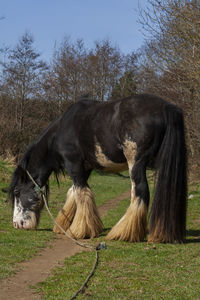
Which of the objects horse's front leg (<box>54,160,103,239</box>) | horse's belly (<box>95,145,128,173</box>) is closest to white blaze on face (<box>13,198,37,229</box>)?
horse's front leg (<box>54,160,103,239</box>)

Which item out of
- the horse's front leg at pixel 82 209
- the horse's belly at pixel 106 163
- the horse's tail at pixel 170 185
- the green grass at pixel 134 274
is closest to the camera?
the green grass at pixel 134 274

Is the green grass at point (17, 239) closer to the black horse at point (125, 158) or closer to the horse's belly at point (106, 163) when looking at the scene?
the black horse at point (125, 158)

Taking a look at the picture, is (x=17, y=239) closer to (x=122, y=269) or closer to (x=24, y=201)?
(x=24, y=201)

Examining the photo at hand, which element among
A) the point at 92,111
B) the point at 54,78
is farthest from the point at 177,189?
the point at 54,78

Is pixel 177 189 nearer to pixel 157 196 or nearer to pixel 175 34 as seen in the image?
pixel 157 196

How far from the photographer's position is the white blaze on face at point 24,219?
817 cm

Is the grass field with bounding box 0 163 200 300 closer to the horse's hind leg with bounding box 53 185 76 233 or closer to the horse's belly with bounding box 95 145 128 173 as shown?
the horse's hind leg with bounding box 53 185 76 233

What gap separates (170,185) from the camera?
6469 mm

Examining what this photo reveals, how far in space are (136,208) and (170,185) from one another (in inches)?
24.8

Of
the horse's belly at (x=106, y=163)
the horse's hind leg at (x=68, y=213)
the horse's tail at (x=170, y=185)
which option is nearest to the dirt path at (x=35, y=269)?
the horse's hind leg at (x=68, y=213)

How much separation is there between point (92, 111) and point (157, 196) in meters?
1.98

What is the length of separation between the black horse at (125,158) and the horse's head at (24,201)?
0.06 ft

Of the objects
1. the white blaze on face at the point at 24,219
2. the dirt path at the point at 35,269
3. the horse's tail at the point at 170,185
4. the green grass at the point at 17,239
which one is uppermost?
the horse's tail at the point at 170,185

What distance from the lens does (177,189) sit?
652cm
